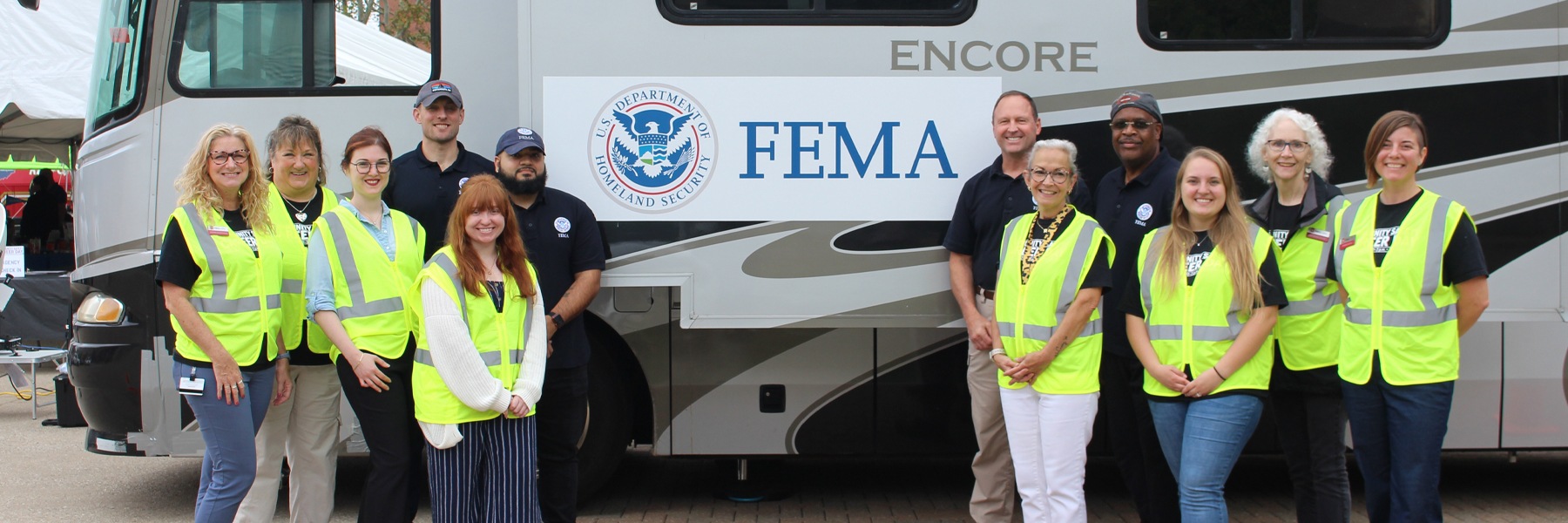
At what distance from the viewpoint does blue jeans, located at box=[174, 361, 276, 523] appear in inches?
140

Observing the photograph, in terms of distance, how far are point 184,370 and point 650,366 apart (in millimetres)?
1765

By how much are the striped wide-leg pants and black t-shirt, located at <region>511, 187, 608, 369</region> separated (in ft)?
1.83

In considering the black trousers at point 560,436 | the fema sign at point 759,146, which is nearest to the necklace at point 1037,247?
the fema sign at point 759,146

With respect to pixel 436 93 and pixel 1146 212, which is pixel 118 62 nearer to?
pixel 436 93

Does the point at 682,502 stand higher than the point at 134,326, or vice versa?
the point at 134,326

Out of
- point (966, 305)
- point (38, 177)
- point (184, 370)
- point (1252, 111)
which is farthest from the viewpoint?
point (38, 177)

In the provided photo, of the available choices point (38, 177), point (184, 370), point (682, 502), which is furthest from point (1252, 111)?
point (38, 177)

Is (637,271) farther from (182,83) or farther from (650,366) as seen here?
(182,83)

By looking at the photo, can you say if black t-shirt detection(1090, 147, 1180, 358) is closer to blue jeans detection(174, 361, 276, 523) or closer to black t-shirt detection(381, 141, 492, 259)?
black t-shirt detection(381, 141, 492, 259)

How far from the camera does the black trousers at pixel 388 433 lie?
147 inches

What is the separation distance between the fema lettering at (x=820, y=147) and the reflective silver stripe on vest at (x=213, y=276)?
6.12ft

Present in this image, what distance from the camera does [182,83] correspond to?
467cm

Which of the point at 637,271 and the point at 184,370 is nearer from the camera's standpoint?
the point at 184,370

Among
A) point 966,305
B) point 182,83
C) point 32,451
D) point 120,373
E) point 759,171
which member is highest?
point 182,83
